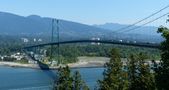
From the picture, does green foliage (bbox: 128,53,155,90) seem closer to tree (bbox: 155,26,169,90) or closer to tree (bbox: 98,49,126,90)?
tree (bbox: 98,49,126,90)

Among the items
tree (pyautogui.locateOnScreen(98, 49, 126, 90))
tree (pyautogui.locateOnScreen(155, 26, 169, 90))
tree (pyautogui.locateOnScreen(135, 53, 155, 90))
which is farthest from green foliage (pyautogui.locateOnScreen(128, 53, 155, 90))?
tree (pyautogui.locateOnScreen(155, 26, 169, 90))

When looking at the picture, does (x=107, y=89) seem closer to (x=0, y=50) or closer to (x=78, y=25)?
(x=0, y=50)

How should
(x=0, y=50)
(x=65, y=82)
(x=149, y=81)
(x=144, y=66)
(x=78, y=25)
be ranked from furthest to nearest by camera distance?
(x=78, y=25) < (x=0, y=50) < (x=65, y=82) < (x=144, y=66) < (x=149, y=81)

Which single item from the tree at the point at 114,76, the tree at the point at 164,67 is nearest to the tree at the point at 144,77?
the tree at the point at 114,76

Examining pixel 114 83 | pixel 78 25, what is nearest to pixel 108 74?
pixel 114 83

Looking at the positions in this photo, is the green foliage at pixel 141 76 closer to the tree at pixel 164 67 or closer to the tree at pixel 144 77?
the tree at pixel 144 77

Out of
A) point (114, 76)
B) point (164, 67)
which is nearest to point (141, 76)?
point (114, 76)
